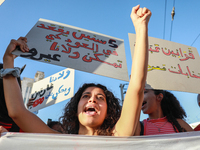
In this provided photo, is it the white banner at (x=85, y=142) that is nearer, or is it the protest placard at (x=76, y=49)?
the white banner at (x=85, y=142)

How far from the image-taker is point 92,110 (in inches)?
56.7

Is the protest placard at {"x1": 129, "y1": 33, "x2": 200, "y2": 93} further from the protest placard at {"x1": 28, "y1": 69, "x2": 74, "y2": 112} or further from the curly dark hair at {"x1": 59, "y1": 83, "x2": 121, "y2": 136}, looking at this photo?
the protest placard at {"x1": 28, "y1": 69, "x2": 74, "y2": 112}

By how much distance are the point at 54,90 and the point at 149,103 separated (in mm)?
1884

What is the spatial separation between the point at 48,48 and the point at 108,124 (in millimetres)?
823

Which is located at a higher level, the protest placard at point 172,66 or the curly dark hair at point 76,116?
the protest placard at point 172,66

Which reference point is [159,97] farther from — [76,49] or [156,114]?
[76,49]

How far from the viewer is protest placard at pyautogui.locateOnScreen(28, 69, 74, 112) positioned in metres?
3.27

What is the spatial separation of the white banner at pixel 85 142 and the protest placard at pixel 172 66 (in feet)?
2.12

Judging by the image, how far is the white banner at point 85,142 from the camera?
3.49ft

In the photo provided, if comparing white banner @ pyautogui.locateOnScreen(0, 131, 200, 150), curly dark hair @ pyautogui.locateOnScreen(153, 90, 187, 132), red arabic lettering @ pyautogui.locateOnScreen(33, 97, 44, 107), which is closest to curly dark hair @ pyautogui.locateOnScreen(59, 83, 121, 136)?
white banner @ pyautogui.locateOnScreen(0, 131, 200, 150)

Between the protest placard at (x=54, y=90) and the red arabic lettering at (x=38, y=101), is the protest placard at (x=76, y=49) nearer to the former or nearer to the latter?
the protest placard at (x=54, y=90)

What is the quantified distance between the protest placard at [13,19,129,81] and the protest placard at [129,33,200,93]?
23cm

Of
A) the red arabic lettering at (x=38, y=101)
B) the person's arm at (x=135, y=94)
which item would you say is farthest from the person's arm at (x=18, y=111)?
the red arabic lettering at (x=38, y=101)

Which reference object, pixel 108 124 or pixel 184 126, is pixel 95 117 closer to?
pixel 108 124
